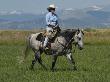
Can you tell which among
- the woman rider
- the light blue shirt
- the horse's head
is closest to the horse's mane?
A: the horse's head

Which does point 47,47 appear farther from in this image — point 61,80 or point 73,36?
point 61,80

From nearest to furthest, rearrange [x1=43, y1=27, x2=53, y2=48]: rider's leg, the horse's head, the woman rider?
the horse's head
the woman rider
[x1=43, y1=27, x2=53, y2=48]: rider's leg

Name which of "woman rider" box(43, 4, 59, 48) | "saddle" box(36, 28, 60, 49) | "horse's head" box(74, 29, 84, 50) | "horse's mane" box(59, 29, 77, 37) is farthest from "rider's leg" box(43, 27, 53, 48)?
"horse's head" box(74, 29, 84, 50)

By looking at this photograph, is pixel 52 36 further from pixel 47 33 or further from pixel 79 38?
pixel 79 38

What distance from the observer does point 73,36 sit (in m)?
20.6

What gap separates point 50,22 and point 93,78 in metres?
4.08

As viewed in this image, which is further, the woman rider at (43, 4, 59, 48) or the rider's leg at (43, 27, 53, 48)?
the rider's leg at (43, 27, 53, 48)

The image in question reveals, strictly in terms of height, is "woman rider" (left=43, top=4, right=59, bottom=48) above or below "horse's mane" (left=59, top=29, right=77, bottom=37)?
above

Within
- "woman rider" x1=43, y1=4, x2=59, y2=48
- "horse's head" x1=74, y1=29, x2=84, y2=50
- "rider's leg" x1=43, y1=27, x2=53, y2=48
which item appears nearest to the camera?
"horse's head" x1=74, y1=29, x2=84, y2=50

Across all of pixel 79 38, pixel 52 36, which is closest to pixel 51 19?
pixel 52 36

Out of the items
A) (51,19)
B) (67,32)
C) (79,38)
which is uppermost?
(51,19)

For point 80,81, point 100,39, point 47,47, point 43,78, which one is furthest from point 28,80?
point 100,39

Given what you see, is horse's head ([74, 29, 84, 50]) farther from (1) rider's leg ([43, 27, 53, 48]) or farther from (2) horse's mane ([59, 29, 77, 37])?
(1) rider's leg ([43, 27, 53, 48])

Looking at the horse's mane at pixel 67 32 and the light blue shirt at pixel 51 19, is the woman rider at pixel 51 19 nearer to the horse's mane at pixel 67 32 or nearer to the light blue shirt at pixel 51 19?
the light blue shirt at pixel 51 19
